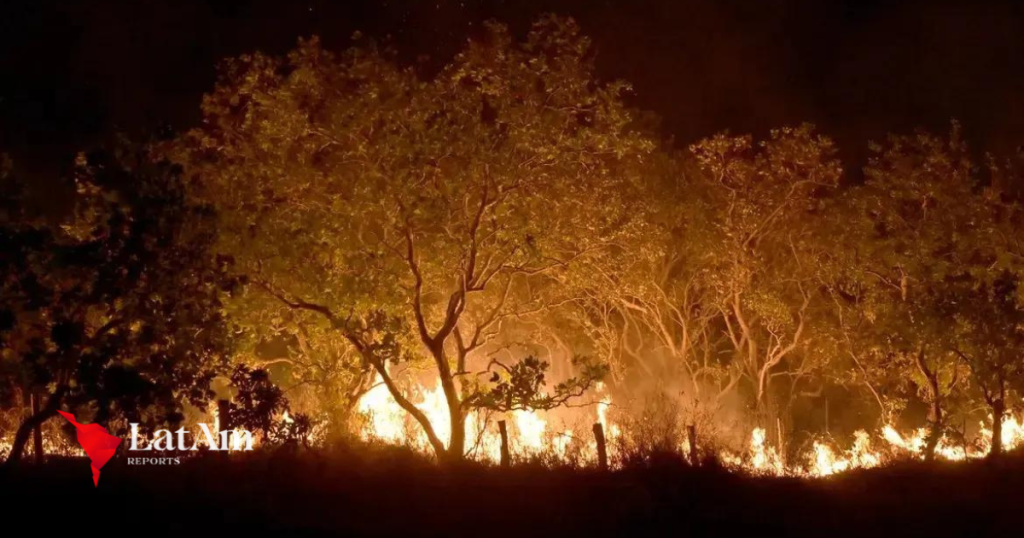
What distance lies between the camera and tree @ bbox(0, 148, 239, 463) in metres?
12.0

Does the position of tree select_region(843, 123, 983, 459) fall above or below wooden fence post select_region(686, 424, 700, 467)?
above

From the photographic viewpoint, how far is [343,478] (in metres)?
13.0

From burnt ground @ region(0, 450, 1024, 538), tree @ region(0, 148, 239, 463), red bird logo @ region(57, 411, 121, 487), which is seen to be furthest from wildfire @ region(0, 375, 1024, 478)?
tree @ region(0, 148, 239, 463)

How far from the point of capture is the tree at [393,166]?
15.3m

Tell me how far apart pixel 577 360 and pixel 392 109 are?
5502 mm

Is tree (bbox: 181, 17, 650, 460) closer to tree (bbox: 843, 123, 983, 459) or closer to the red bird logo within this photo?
the red bird logo

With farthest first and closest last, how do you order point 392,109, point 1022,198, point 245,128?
1. point 1022,198
2. point 245,128
3. point 392,109

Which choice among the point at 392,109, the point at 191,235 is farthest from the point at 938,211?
the point at 191,235

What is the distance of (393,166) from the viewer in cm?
1533

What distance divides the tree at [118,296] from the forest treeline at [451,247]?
0.04m

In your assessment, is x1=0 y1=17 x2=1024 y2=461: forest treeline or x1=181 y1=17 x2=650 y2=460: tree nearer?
x1=0 y1=17 x2=1024 y2=461: forest treeline

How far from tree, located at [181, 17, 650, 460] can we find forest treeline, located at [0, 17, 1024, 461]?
0.05 m

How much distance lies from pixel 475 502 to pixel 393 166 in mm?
6114

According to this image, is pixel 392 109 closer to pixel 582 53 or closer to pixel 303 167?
pixel 303 167
